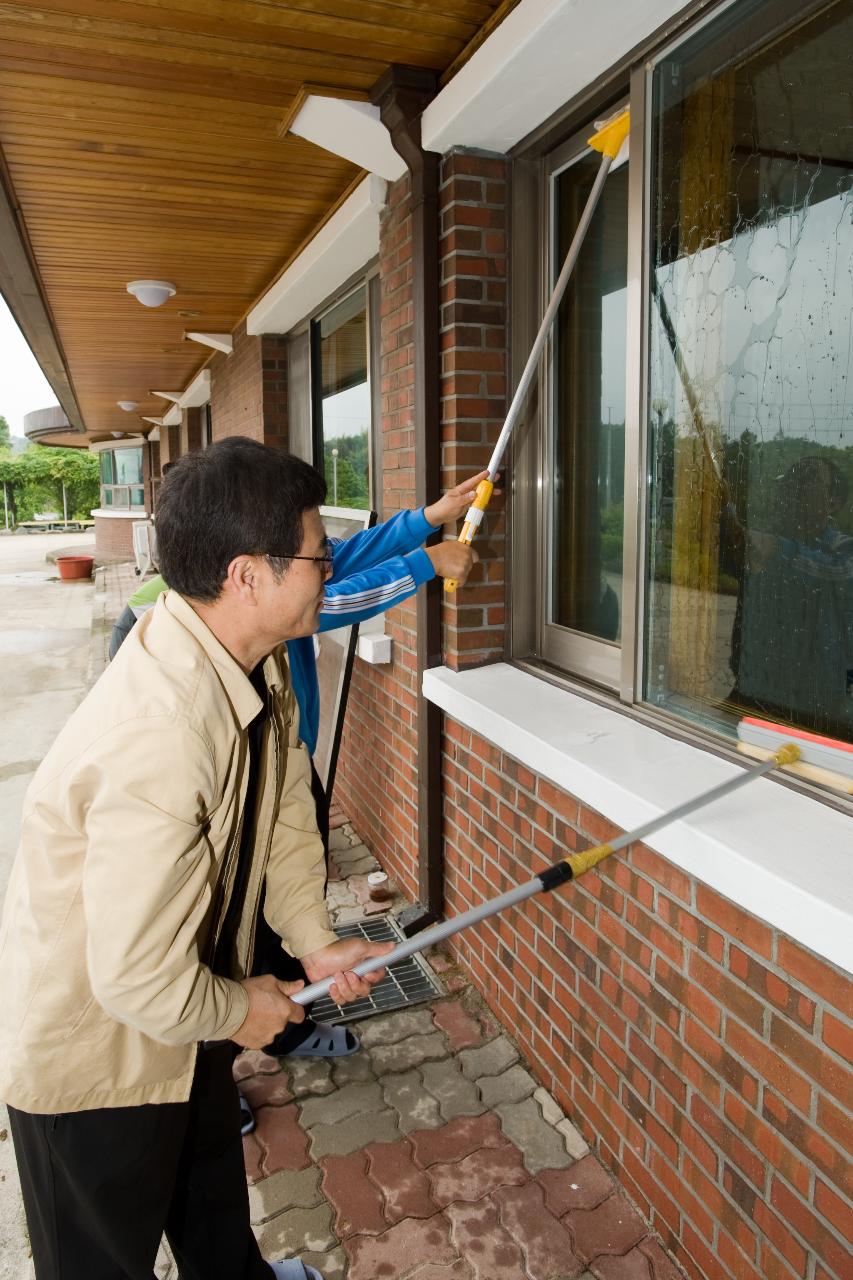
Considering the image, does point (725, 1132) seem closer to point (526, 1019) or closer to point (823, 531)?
point (526, 1019)

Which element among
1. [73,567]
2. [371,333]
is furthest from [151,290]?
[73,567]

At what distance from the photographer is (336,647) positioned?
14.6 ft

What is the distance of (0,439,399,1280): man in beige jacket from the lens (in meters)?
1.33

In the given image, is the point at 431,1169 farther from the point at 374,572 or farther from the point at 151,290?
the point at 151,290

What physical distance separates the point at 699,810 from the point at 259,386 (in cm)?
546

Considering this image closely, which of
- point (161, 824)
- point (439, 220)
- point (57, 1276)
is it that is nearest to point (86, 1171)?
point (57, 1276)

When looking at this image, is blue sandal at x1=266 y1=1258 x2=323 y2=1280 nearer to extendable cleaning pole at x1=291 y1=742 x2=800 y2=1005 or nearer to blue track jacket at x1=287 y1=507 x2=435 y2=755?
extendable cleaning pole at x1=291 y1=742 x2=800 y2=1005

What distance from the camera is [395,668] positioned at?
3.88 metres

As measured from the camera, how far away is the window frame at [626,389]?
7.72 ft

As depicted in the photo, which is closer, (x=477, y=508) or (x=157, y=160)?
(x=477, y=508)

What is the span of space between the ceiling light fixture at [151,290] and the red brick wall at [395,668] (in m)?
2.41

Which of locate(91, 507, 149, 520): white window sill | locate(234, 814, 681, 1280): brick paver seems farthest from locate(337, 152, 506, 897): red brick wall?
locate(91, 507, 149, 520): white window sill

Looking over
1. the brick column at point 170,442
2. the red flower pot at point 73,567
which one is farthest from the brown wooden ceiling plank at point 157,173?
the red flower pot at point 73,567

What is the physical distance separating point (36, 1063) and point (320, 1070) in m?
1.69
